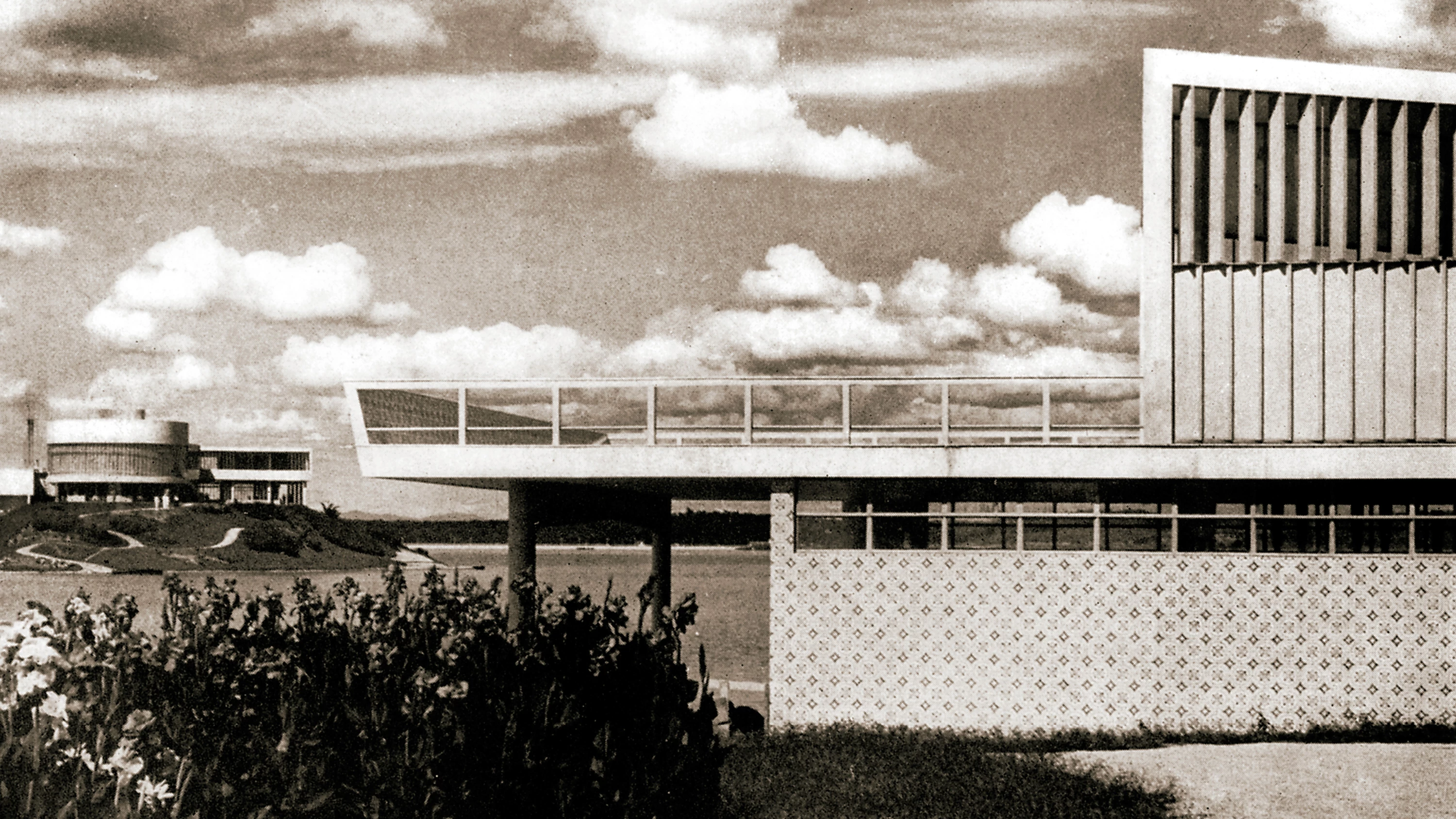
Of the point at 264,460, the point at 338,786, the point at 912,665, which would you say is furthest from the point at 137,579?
the point at 338,786

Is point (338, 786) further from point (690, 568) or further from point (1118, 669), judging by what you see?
point (690, 568)

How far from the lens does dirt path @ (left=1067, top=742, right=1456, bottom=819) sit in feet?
43.1

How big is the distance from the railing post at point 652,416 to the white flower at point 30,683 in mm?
11194

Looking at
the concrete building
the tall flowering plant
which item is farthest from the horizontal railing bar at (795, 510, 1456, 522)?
the concrete building

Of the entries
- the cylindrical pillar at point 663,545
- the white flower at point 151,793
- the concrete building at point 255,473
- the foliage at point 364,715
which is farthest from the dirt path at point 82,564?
the white flower at point 151,793

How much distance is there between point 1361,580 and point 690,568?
135 metres

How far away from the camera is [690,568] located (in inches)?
5974

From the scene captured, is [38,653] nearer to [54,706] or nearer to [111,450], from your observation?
[54,706]

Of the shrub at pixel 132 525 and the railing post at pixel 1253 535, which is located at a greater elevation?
the railing post at pixel 1253 535

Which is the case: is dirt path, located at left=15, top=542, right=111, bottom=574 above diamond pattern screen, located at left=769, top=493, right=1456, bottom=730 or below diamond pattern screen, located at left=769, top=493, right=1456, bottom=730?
below

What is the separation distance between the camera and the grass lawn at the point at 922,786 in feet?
42.4

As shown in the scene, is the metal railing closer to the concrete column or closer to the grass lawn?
the grass lawn

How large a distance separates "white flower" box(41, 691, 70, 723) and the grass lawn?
234 inches

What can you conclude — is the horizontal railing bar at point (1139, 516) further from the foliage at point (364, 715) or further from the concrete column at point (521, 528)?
the foliage at point (364, 715)
